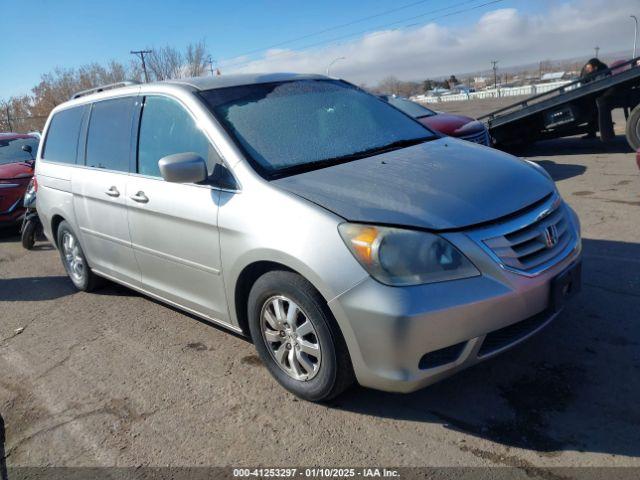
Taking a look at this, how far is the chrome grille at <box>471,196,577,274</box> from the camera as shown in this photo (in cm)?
260

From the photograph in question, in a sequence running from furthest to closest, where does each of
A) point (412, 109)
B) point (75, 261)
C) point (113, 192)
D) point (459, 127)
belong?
1. point (412, 109)
2. point (459, 127)
3. point (75, 261)
4. point (113, 192)

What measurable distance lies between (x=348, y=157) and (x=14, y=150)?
860 centimetres

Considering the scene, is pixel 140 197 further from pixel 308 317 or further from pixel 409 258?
pixel 409 258

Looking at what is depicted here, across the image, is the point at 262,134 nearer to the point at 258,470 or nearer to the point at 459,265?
the point at 459,265

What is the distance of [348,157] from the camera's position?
11.2 ft

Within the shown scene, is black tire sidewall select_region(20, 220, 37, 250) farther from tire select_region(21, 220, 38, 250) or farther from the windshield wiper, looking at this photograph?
the windshield wiper

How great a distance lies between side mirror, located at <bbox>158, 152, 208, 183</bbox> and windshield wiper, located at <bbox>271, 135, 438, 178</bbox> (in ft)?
1.50

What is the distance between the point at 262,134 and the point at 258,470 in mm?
1953

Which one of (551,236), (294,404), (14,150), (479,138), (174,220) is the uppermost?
(14,150)

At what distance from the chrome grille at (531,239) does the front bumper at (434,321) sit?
2.4 inches

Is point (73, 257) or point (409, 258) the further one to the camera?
point (73, 257)

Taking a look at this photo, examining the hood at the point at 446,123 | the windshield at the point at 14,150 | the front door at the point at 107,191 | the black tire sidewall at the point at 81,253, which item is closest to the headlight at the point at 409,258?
the front door at the point at 107,191

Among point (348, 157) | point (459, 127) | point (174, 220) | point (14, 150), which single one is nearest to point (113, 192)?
point (174, 220)

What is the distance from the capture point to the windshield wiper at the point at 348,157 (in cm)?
315
